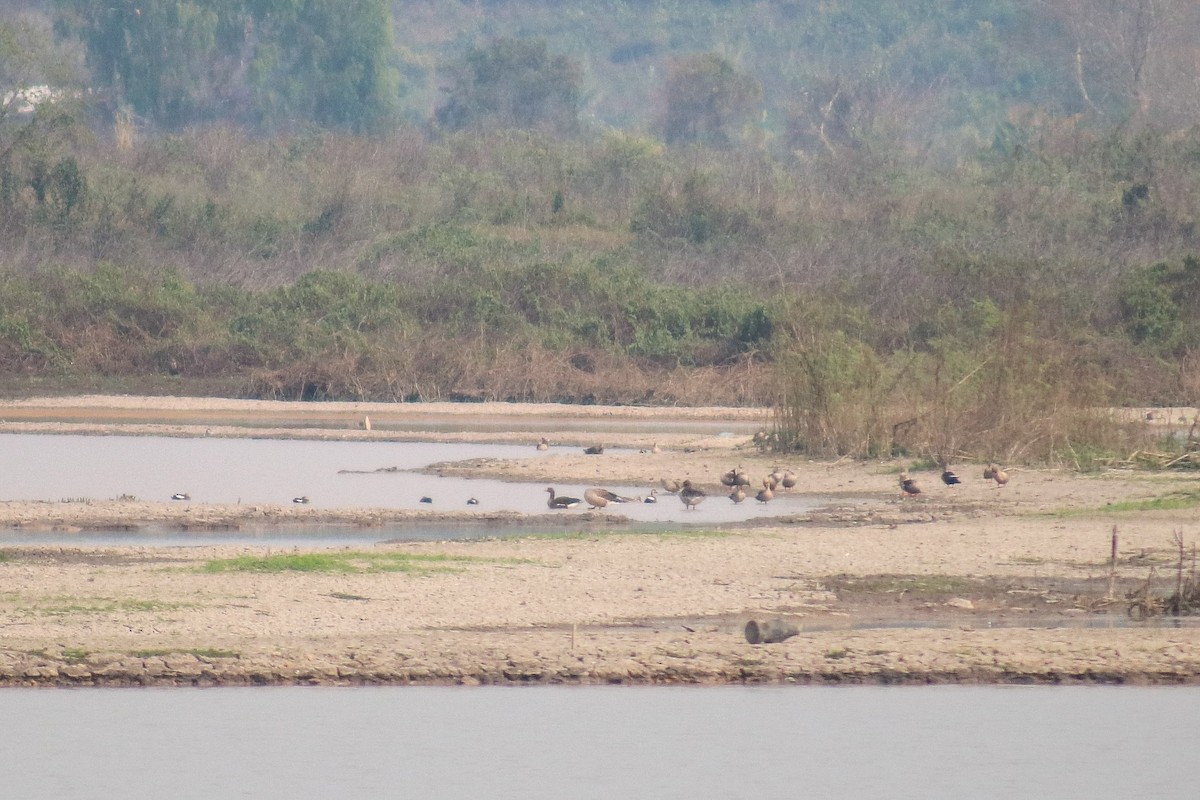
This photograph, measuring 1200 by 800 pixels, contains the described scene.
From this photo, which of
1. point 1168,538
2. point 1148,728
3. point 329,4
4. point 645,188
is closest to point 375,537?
point 1168,538

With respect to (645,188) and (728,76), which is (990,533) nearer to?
(645,188)

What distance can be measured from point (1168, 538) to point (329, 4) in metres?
62.7

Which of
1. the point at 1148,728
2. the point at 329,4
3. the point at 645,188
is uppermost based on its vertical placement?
the point at 329,4

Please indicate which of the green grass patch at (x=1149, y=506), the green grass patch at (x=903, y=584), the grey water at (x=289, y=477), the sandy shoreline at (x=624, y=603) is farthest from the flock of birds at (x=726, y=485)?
the green grass patch at (x=903, y=584)

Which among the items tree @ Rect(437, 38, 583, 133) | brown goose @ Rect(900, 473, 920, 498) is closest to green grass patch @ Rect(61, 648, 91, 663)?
brown goose @ Rect(900, 473, 920, 498)

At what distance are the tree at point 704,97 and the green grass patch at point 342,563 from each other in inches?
2432

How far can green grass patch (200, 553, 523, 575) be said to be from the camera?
1578 cm

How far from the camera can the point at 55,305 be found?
137ft

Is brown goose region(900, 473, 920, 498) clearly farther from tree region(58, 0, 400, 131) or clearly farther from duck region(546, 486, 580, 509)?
tree region(58, 0, 400, 131)

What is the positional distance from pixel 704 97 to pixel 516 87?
273 inches

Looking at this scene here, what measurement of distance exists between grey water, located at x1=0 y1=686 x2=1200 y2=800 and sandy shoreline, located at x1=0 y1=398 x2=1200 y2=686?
8.9 inches

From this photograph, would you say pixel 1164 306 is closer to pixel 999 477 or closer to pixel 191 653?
pixel 999 477

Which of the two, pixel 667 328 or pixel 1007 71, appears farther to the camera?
pixel 1007 71

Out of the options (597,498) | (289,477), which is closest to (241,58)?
(289,477)
